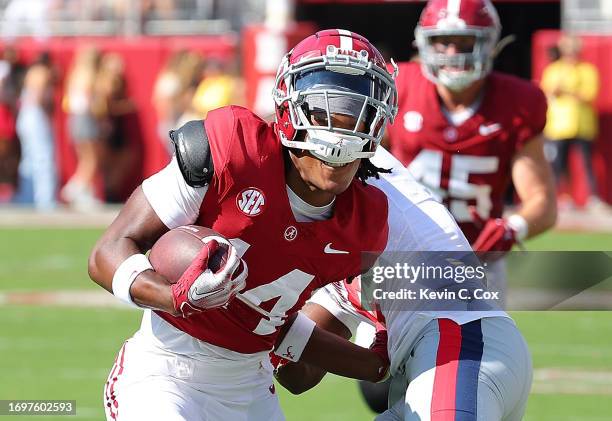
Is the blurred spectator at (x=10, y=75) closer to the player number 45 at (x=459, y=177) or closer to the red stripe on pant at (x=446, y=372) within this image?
the player number 45 at (x=459, y=177)

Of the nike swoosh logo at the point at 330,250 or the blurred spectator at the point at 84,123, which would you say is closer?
the nike swoosh logo at the point at 330,250

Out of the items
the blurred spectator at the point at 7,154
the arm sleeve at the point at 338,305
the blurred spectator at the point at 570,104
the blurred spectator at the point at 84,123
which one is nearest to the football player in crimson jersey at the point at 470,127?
the arm sleeve at the point at 338,305

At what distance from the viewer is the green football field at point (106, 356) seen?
6434 millimetres

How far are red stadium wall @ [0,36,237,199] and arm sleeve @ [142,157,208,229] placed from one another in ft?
38.6

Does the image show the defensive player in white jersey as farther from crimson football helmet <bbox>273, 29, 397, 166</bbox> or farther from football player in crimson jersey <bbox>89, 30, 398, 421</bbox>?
crimson football helmet <bbox>273, 29, 397, 166</bbox>

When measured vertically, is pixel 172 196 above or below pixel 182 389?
above

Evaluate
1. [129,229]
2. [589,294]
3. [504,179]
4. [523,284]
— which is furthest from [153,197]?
[504,179]

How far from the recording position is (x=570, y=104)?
45.7 feet

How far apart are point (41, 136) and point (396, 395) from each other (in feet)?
38.2

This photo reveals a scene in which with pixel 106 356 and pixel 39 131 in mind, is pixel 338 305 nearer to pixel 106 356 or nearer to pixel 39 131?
pixel 106 356

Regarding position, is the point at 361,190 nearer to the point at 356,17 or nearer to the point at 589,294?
the point at 589,294

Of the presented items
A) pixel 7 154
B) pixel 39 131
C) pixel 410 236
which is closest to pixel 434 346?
pixel 410 236

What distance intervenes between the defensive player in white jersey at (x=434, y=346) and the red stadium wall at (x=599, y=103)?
10699 millimetres

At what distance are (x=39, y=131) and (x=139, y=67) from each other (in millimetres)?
1418
